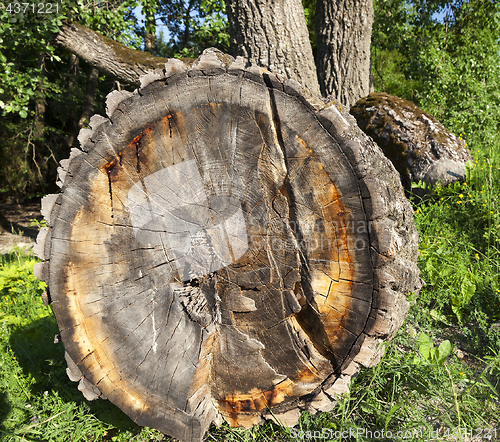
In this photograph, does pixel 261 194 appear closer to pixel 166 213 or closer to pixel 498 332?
pixel 166 213

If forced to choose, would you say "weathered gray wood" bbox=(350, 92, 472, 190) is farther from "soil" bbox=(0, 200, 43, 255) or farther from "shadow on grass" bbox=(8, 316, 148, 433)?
"soil" bbox=(0, 200, 43, 255)

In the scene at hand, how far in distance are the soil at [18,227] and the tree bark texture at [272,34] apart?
14.3 feet

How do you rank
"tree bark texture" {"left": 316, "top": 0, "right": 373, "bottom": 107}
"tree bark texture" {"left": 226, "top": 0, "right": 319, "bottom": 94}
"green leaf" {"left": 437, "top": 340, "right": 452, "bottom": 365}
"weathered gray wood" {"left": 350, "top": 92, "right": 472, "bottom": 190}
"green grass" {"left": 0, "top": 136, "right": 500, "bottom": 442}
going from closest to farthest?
"green grass" {"left": 0, "top": 136, "right": 500, "bottom": 442} → "green leaf" {"left": 437, "top": 340, "right": 452, "bottom": 365} → "tree bark texture" {"left": 226, "top": 0, "right": 319, "bottom": 94} → "weathered gray wood" {"left": 350, "top": 92, "right": 472, "bottom": 190} → "tree bark texture" {"left": 316, "top": 0, "right": 373, "bottom": 107}

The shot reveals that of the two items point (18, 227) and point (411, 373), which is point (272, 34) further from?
point (18, 227)

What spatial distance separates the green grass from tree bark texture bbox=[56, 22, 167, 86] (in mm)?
2610

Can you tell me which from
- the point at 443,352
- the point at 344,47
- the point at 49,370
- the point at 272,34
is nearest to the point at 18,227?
the point at 49,370

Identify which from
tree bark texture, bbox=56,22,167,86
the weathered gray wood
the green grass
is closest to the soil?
tree bark texture, bbox=56,22,167,86

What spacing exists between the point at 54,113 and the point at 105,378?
8.90 m

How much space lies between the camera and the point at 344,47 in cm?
402

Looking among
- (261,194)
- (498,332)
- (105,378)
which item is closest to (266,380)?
(105,378)

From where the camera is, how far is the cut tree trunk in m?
1.59

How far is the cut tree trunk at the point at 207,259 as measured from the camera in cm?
159

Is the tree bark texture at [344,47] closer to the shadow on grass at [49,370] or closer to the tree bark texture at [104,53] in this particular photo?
the tree bark texture at [104,53]

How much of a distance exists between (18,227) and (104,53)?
17.6 ft
